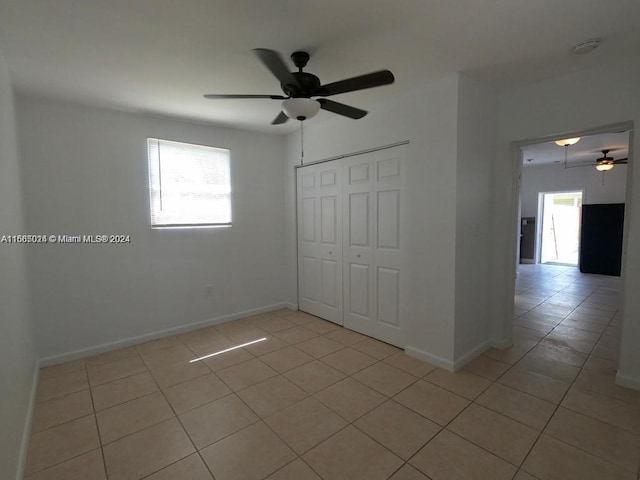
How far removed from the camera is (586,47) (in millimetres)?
2092

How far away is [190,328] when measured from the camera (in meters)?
3.76

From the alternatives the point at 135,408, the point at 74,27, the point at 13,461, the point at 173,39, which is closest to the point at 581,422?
the point at 135,408

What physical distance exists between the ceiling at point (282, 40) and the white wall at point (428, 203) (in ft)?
0.77

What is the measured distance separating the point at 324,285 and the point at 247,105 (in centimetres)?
236

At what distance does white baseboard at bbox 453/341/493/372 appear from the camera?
273cm

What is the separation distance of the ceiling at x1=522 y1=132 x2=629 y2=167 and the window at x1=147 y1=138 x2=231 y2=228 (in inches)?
178

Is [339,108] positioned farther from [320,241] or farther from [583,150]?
[583,150]

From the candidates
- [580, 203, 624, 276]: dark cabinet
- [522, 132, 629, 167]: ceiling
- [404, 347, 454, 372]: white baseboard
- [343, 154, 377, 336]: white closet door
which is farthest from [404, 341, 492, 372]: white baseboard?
[580, 203, 624, 276]: dark cabinet

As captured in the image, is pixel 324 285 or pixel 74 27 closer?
pixel 74 27

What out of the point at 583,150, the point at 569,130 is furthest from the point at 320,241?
the point at 583,150

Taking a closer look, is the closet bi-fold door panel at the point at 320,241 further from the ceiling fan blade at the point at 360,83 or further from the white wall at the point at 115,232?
the ceiling fan blade at the point at 360,83

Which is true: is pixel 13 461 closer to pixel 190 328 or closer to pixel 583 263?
pixel 190 328

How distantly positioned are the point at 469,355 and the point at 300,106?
8.75 ft

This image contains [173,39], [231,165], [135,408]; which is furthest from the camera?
[231,165]
